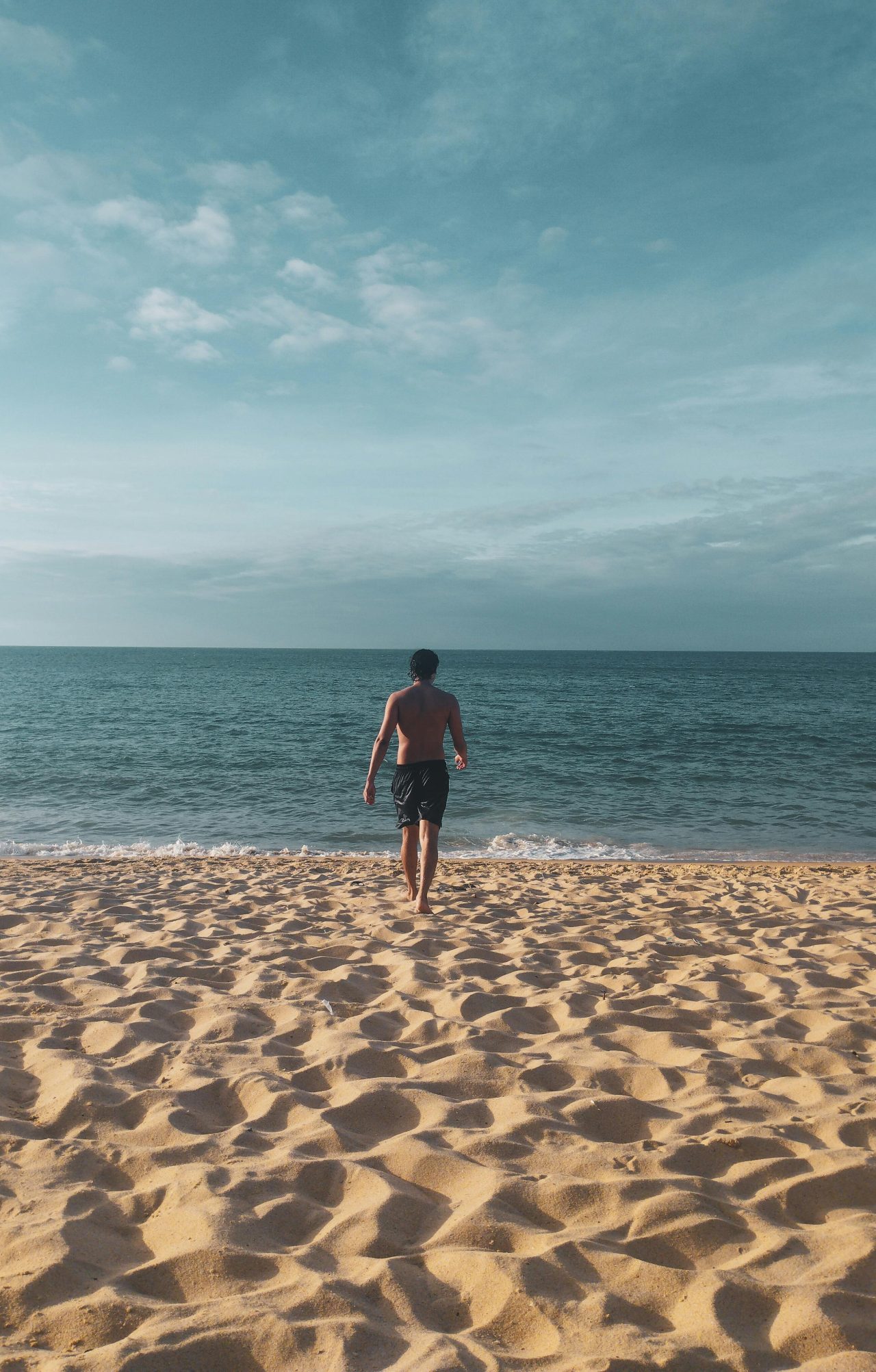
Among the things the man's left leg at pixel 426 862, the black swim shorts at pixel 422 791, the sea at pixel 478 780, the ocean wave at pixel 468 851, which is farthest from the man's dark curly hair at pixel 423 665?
the sea at pixel 478 780

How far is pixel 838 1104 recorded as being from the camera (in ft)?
10.4

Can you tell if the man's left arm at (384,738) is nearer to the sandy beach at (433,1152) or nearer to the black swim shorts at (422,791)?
the black swim shorts at (422,791)

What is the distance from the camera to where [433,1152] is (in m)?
2.74

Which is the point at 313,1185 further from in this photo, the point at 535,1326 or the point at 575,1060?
the point at 575,1060

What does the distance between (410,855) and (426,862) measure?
265 millimetres

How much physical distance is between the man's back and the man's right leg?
584 mm

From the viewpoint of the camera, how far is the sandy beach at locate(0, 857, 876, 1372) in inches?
76.9

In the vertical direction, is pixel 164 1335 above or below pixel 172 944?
above

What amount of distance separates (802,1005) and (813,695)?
160 ft

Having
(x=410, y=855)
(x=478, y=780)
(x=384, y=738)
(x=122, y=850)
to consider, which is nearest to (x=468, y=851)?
(x=122, y=850)

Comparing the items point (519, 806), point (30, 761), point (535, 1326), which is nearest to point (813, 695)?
point (519, 806)

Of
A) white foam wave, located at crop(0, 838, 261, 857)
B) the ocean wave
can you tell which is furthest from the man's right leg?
white foam wave, located at crop(0, 838, 261, 857)

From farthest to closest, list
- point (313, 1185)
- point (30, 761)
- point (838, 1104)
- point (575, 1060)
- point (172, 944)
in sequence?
1. point (30, 761)
2. point (172, 944)
3. point (575, 1060)
4. point (838, 1104)
5. point (313, 1185)

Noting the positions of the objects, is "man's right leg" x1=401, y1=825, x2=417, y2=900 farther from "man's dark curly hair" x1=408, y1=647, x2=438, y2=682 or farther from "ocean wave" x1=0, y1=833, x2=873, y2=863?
"ocean wave" x1=0, y1=833, x2=873, y2=863
